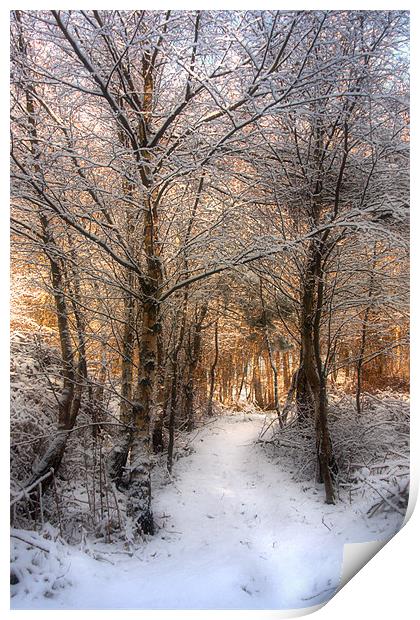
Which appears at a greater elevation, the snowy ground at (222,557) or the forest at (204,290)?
the forest at (204,290)

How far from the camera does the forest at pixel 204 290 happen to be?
5.37 feet

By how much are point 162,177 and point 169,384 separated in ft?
3.60

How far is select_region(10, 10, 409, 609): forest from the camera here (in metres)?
1.64

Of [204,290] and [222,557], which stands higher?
[204,290]

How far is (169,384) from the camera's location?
6.70 ft

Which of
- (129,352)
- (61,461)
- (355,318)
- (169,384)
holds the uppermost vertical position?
(355,318)

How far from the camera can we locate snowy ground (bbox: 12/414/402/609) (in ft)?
5.08

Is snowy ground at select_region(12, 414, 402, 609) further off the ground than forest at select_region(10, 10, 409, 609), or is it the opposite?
forest at select_region(10, 10, 409, 609)

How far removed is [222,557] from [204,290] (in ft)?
4.07

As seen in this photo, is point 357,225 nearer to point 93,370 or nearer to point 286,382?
point 286,382

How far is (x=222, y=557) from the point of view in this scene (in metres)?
1.59
